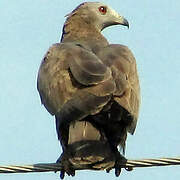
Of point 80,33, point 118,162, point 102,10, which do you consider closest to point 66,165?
point 118,162

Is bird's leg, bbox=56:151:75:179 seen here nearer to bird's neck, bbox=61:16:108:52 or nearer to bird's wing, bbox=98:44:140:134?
bird's wing, bbox=98:44:140:134

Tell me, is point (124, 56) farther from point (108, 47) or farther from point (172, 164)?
point (172, 164)

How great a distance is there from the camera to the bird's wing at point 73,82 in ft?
34.3

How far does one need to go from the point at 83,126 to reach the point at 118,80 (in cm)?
76

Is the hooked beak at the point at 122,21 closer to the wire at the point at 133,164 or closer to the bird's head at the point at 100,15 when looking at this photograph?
the bird's head at the point at 100,15

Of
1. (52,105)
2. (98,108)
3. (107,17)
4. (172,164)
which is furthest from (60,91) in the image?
(107,17)

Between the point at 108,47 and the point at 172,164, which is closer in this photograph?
the point at 172,164

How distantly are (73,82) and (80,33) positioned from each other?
3.70m

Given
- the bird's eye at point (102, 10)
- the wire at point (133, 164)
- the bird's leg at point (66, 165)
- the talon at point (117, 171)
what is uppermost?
the bird's eye at point (102, 10)

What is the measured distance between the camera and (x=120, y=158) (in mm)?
11219

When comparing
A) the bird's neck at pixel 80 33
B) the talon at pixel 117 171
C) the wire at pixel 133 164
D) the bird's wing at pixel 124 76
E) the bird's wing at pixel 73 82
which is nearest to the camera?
the wire at pixel 133 164

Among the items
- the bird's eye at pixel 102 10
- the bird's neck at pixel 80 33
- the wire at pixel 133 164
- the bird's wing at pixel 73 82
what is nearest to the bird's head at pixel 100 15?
the bird's eye at pixel 102 10

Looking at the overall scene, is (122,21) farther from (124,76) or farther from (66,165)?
(66,165)

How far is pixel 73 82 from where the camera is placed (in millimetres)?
11070
